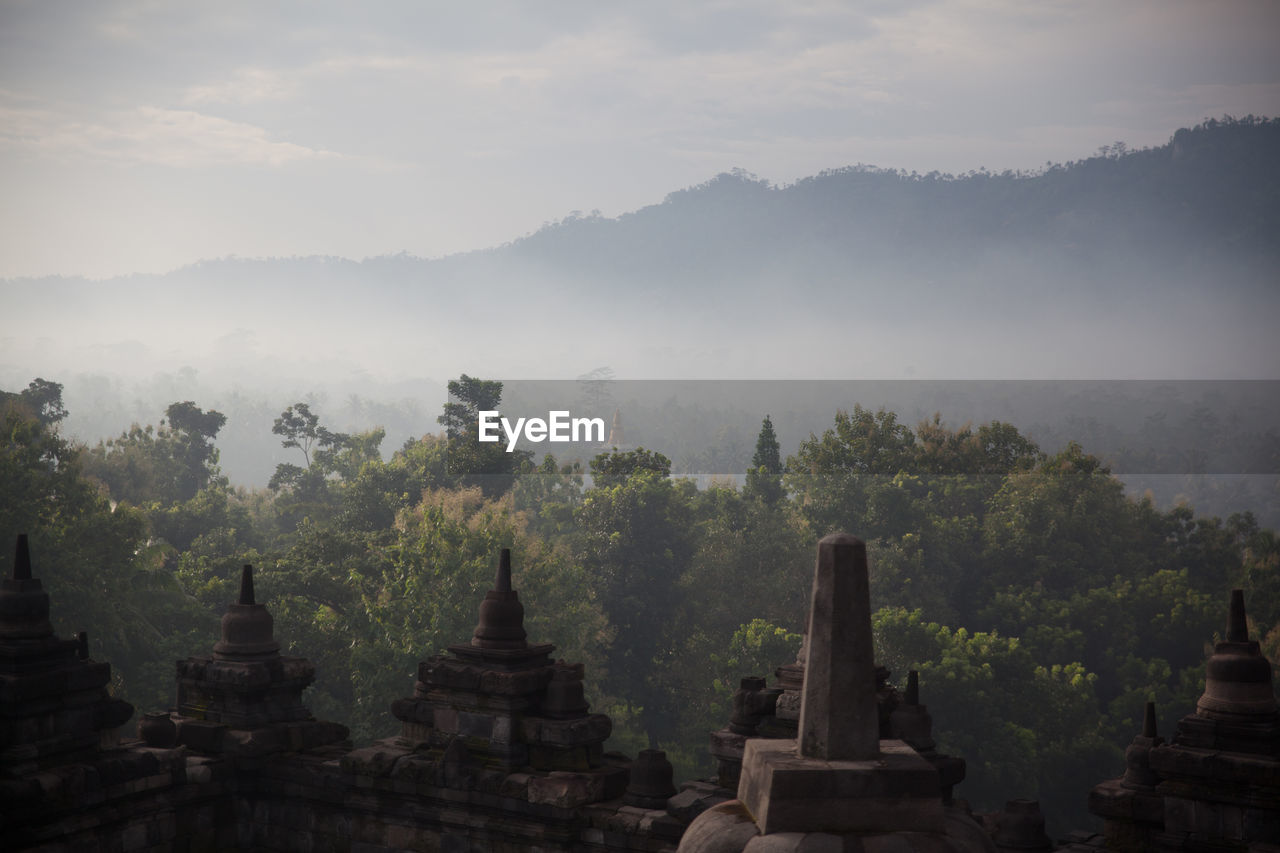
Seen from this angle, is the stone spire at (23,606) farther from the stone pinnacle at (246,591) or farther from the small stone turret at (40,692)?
the stone pinnacle at (246,591)

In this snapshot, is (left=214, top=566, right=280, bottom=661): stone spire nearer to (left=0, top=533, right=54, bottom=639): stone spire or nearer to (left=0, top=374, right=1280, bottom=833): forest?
(left=0, top=533, right=54, bottom=639): stone spire

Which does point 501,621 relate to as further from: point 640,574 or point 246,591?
point 640,574

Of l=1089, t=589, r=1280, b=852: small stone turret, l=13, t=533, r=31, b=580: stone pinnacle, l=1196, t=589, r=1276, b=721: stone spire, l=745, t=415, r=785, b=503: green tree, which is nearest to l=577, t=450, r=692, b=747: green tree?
l=745, t=415, r=785, b=503: green tree

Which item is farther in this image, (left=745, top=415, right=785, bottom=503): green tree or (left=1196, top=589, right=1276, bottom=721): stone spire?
(left=745, top=415, right=785, bottom=503): green tree

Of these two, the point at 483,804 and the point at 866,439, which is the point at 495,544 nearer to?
the point at 866,439

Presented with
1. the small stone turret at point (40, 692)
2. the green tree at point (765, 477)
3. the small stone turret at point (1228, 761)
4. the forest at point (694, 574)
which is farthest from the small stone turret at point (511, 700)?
the green tree at point (765, 477)

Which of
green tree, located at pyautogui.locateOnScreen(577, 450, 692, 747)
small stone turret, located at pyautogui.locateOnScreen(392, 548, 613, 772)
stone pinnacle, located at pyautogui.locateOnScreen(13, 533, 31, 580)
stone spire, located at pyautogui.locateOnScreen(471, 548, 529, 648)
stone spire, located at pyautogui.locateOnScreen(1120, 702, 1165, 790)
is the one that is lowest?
green tree, located at pyautogui.locateOnScreen(577, 450, 692, 747)
